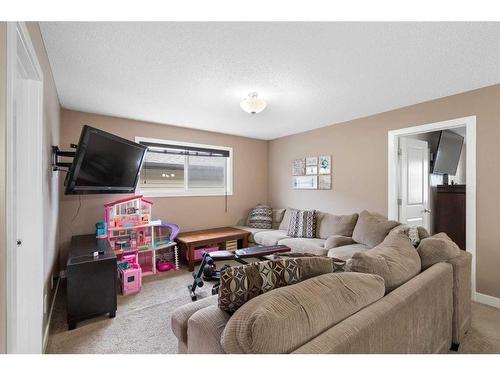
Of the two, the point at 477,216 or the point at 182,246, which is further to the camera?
the point at 182,246

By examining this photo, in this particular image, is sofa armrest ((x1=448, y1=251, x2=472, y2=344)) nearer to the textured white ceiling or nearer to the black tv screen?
the textured white ceiling

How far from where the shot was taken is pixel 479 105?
2553mm

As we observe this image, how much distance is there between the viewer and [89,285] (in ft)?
7.09

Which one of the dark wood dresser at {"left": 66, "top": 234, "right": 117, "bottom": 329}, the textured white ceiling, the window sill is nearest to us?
the textured white ceiling

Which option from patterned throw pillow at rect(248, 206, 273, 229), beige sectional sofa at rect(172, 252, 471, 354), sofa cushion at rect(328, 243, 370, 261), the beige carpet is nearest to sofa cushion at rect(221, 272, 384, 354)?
beige sectional sofa at rect(172, 252, 471, 354)

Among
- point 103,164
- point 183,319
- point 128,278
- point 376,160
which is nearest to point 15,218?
point 183,319

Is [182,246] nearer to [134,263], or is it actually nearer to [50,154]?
[134,263]

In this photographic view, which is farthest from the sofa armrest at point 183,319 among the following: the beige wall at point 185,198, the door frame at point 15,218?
the beige wall at point 185,198

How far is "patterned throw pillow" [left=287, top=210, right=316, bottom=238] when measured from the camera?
3838mm

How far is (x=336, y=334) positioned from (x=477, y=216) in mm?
2759

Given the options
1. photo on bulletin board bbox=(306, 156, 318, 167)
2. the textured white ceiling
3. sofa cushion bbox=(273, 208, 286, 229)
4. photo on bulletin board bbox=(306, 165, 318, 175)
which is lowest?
sofa cushion bbox=(273, 208, 286, 229)

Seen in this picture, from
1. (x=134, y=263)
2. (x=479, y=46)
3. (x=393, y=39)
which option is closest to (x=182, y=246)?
(x=134, y=263)

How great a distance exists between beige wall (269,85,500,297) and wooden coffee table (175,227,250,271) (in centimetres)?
129

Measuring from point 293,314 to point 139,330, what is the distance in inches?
72.5
